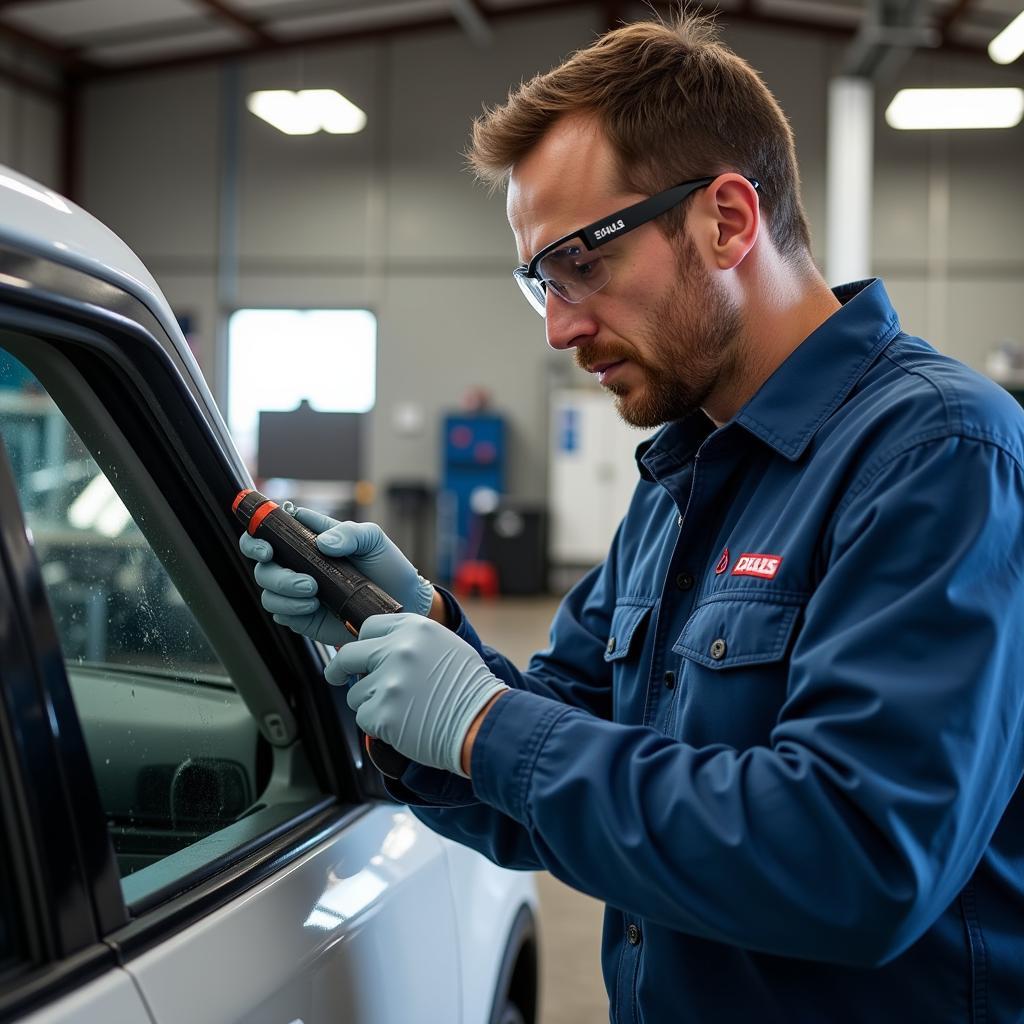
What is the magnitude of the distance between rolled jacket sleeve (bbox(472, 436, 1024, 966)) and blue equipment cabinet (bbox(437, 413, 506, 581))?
35.0ft

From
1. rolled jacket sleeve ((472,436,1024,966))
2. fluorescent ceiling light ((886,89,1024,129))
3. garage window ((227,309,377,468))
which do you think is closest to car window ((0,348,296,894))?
rolled jacket sleeve ((472,436,1024,966))

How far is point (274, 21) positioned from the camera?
1116 cm

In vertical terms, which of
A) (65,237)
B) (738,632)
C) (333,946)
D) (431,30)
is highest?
(431,30)

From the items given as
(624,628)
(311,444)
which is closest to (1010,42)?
(311,444)

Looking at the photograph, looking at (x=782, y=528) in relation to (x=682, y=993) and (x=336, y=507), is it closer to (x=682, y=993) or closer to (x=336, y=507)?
(x=682, y=993)

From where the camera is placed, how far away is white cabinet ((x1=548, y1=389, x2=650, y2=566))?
1138cm

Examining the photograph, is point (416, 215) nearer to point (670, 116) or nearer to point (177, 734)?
point (670, 116)

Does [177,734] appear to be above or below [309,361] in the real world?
below

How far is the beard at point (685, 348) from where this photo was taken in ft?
4.35

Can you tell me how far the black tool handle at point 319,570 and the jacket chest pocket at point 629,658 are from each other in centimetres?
29

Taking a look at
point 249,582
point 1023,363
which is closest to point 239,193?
point 1023,363

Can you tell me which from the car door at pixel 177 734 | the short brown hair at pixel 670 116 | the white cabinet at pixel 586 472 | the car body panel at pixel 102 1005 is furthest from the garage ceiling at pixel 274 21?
the car body panel at pixel 102 1005

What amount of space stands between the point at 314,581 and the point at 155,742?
0.24 metres

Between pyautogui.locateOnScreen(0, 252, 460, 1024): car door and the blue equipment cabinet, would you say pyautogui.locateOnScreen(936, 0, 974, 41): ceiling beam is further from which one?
pyautogui.locateOnScreen(0, 252, 460, 1024): car door
